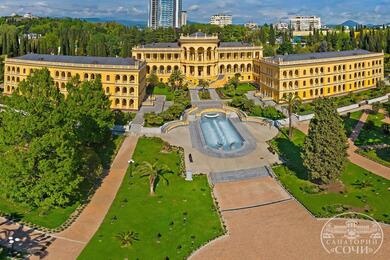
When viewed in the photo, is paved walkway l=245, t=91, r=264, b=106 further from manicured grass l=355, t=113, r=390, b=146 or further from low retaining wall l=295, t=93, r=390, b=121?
manicured grass l=355, t=113, r=390, b=146

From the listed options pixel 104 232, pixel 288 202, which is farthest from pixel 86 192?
pixel 288 202

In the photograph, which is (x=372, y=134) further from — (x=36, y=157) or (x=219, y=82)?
(x=36, y=157)

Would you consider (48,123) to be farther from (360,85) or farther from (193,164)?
(360,85)

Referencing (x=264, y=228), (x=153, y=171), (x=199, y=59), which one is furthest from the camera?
(x=199, y=59)

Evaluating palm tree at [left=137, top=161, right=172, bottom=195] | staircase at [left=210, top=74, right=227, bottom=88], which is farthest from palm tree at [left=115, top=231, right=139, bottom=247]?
staircase at [left=210, top=74, right=227, bottom=88]

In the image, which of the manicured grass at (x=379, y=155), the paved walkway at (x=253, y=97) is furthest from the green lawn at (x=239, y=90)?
the manicured grass at (x=379, y=155)

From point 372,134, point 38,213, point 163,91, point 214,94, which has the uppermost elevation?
point 163,91

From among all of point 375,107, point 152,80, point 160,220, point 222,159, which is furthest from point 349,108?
point 160,220

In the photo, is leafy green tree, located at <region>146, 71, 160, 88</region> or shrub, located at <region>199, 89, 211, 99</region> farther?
leafy green tree, located at <region>146, 71, 160, 88</region>
